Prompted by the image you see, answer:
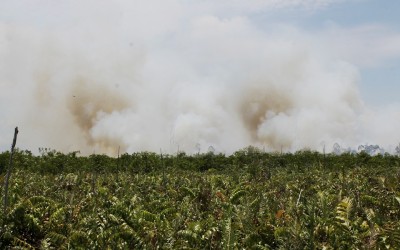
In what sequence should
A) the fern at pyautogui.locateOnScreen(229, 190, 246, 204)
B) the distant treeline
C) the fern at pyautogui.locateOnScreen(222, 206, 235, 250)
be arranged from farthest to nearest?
the distant treeline
the fern at pyautogui.locateOnScreen(229, 190, 246, 204)
the fern at pyautogui.locateOnScreen(222, 206, 235, 250)

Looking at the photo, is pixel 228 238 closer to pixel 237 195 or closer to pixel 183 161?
pixel 237 195

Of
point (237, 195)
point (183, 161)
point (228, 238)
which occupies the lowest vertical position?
point (228, 238)

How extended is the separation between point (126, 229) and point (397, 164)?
4061 centimetres

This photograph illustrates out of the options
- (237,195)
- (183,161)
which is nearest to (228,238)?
(237,195)

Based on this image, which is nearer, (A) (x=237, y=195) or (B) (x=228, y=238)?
(B) (x=228, y=238)

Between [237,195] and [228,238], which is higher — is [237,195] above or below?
above

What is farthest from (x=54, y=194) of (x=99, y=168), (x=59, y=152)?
(x=59, y=152)

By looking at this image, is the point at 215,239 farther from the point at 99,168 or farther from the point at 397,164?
the point at 397,164

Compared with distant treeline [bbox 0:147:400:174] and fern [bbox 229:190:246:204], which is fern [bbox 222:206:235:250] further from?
distant treeline [bbox 0:147:400:174]

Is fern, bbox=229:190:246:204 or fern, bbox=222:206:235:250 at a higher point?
fern, bbox=229:190:246:204

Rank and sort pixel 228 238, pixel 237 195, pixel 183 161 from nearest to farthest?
pixel 228 238
pixel 237 195
pixel 183 161

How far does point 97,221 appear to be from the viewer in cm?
948

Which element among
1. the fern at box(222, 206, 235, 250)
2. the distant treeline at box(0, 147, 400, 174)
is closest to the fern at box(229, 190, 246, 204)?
the fern at box(222, 206, 235, 250)

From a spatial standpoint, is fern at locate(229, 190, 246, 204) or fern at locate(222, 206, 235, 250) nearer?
fern at locate(222, 206, 235, 250)
